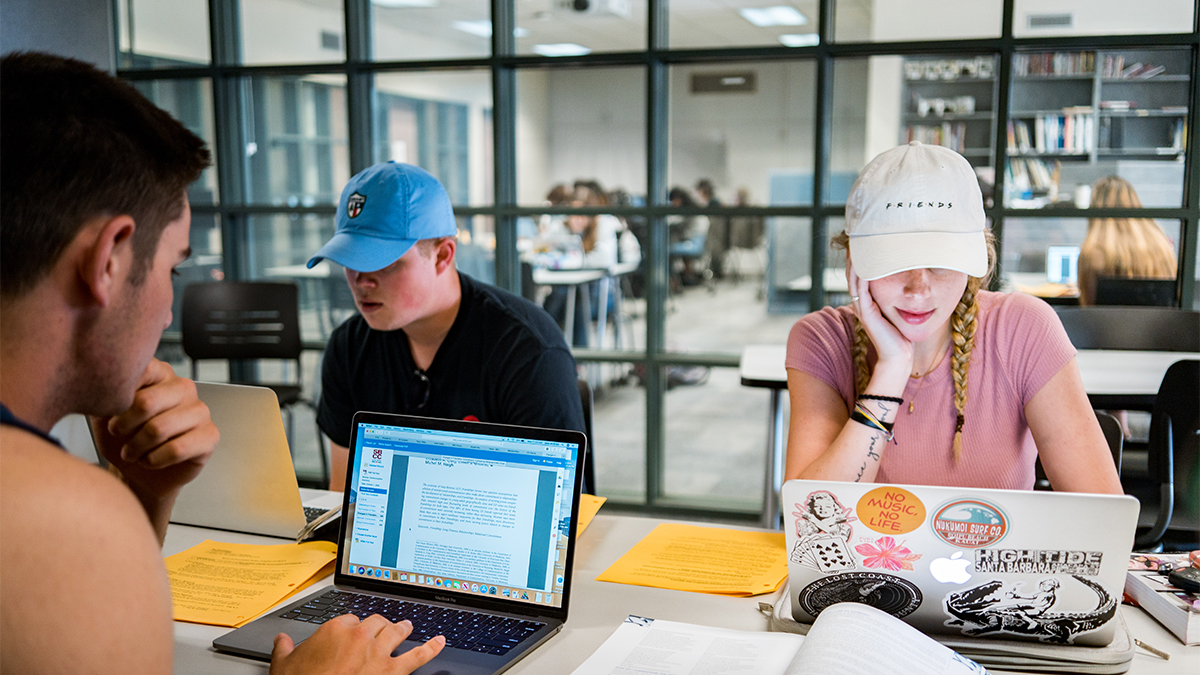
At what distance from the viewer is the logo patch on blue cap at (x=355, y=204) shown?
1.71m

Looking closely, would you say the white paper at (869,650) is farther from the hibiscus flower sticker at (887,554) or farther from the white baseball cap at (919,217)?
the white baseball cap at (919,217)

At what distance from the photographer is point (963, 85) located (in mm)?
4039

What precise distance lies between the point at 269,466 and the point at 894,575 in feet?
3.15

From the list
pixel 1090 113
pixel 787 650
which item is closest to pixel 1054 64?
pixel 1090 113

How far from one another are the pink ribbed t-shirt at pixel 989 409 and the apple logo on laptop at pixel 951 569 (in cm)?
55

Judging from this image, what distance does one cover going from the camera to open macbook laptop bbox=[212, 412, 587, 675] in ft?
3.55

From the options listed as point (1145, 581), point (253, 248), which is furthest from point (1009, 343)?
point (253, 248)

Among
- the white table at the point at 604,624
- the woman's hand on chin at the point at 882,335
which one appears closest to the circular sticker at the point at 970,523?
the white table at the point at 604,624

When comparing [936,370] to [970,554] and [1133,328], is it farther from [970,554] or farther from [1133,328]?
[1133,328]

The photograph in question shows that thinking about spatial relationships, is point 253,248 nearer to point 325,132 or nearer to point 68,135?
point 325,132

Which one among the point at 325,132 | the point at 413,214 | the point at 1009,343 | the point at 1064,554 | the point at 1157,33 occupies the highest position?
the point at 1157,33

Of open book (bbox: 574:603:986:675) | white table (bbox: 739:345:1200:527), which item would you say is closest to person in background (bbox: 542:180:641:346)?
white table (bbox: 739:345:1200:527)

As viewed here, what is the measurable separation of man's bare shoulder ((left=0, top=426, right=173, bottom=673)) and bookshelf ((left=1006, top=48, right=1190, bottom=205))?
3.30 m

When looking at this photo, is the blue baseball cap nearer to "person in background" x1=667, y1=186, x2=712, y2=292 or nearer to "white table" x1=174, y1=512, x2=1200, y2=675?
"white table" x1=174, y1=512, x2=1200, y2=675
